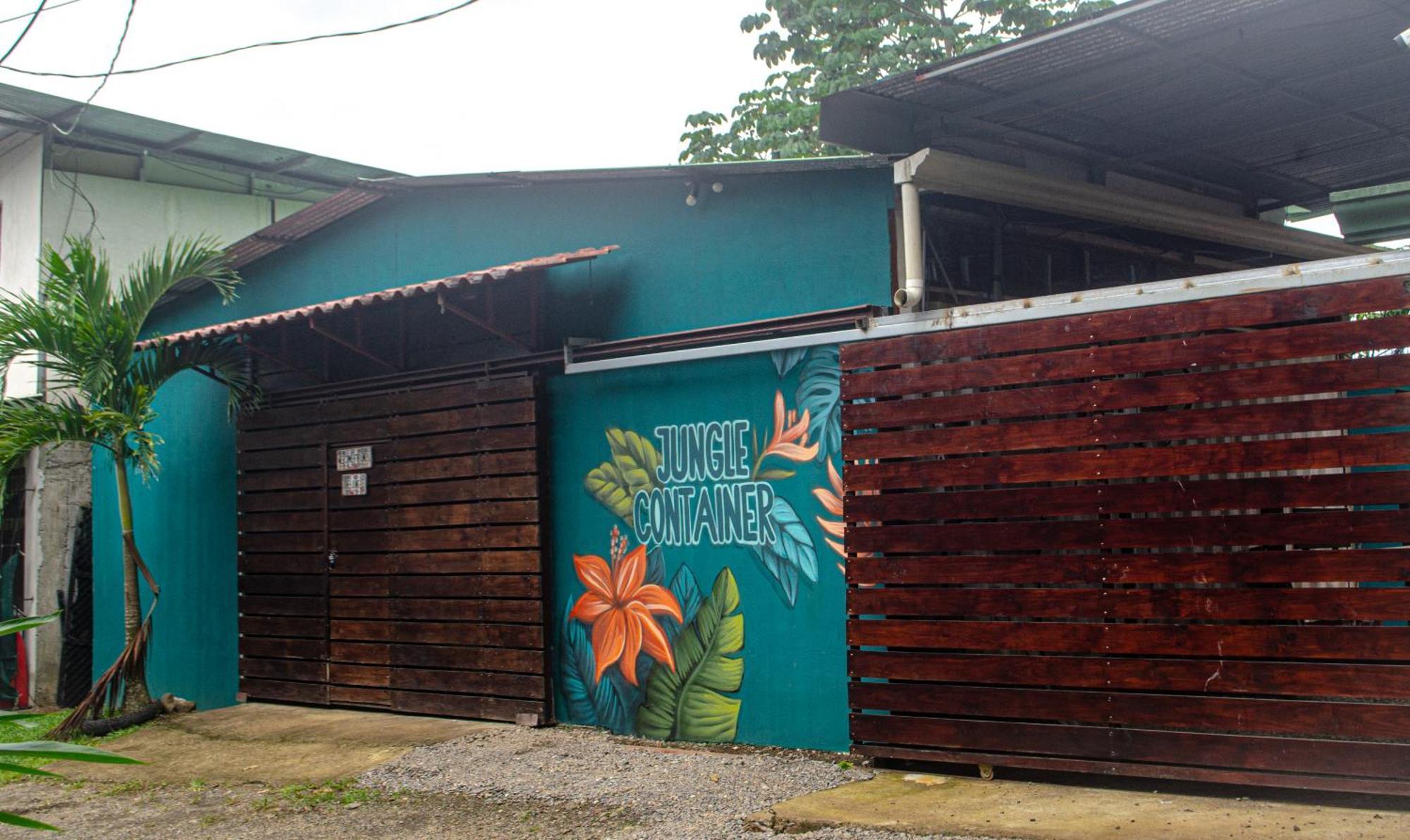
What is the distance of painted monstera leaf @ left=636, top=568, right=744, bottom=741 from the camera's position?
7.29m

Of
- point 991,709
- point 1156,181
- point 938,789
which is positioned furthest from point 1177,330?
point 1156,181

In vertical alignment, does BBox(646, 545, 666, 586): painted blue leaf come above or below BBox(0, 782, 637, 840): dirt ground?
above

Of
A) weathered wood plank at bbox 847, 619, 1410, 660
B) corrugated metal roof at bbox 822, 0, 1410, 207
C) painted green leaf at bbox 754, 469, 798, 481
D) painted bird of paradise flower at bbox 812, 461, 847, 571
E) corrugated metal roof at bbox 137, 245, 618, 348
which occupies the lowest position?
weathered wood plank at bbox 847, 619, 1410, 660

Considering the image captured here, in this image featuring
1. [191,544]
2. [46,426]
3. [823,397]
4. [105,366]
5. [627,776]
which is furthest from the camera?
[191,544]

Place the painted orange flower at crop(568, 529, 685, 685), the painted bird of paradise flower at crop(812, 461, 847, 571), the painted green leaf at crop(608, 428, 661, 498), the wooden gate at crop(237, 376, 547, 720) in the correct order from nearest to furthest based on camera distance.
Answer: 1. the painted bird of paradise flower at crop(812, 461, 847, 571)
2. the painted orange flower at crop(568, 529, 685, 685)
3. the painted green leaf at crop(608, 428, 661, 498)
4. the wooden gate at crop(237, 376, 547, 720)

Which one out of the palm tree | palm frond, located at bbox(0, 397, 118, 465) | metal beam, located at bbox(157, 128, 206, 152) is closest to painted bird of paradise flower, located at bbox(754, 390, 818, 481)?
the palm tree

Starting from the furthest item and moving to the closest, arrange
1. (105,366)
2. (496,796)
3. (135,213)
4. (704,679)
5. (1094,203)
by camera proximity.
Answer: (135,213), (105,366), (1094,203), (704,679), (496,796)

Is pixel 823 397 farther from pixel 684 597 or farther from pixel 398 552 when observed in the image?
pixel 398 552

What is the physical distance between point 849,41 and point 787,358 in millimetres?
11542

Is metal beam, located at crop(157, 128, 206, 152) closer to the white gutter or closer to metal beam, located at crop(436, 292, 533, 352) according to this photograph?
metal beam, located at crop(436, 292, 533, 352)

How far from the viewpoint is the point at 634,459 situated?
787 centimetres

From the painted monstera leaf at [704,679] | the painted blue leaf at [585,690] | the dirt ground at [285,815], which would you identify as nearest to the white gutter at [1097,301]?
the painted monstera leaf at [704,679]

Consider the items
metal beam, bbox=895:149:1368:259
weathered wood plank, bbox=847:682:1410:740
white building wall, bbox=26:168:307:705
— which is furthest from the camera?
white building wall, bbox=26:168:307:705

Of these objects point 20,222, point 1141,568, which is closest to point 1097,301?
point 1141,568
